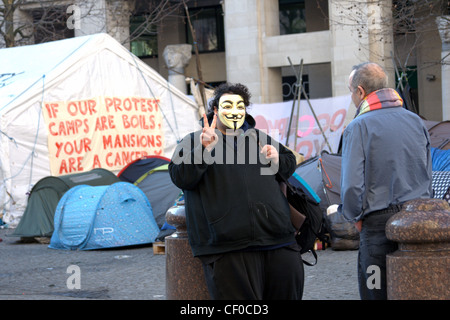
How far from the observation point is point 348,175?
14.8 ft

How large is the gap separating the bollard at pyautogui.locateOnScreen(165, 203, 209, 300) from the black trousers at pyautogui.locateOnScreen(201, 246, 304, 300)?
1.42ft

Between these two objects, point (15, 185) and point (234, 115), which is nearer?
A: point (234, 115)

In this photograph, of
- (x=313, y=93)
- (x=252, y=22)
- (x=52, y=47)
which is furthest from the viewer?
(x=313, y=93)

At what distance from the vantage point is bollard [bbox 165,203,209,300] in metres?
4.75

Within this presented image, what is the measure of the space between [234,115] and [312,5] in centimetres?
2693

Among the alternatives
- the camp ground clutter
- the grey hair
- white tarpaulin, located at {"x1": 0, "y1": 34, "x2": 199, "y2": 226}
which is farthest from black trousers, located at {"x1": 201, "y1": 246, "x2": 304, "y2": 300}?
white tarpaulin, located at {"x1": 0, "y1": 34, "x2": 199, "y2": 226}

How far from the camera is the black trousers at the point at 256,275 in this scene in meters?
4.17

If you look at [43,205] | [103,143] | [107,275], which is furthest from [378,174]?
[103,143]

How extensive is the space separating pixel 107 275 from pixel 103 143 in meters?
8.05

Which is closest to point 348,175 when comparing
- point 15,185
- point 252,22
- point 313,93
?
point 15,185
